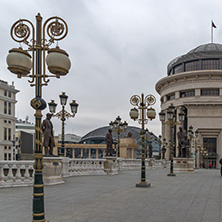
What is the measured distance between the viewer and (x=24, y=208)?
8523mm

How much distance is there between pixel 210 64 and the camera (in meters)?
75.1

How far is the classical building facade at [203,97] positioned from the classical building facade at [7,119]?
136 ft

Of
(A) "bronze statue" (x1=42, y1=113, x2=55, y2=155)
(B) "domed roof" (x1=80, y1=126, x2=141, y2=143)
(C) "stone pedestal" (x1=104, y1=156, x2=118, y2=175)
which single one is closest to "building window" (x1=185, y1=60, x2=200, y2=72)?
(B) "domed roof" (x1=80, y1=126, x2=141, y2=143)

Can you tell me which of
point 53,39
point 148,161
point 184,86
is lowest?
point 148,161

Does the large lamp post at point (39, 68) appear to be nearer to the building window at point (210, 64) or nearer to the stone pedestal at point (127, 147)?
the stone pedestal at point (127, 147)

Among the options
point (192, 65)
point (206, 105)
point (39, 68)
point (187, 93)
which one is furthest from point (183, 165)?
point (192, 65)

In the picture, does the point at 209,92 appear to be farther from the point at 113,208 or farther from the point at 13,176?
the point at 113,208

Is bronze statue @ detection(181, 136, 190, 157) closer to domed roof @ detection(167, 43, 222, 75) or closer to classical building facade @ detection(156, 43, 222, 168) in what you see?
classical building facade @ detection(156, 43, 222, 168)

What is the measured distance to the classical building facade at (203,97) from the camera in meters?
71.1

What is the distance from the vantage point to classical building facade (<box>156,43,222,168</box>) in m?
71.1

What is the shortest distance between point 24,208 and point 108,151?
53.8 ft

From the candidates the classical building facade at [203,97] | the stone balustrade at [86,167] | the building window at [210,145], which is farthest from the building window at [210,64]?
the stone balustrade at [86,167]

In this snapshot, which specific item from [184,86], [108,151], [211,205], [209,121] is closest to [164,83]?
[184,86]

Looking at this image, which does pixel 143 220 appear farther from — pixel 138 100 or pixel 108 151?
pixel 108 151
